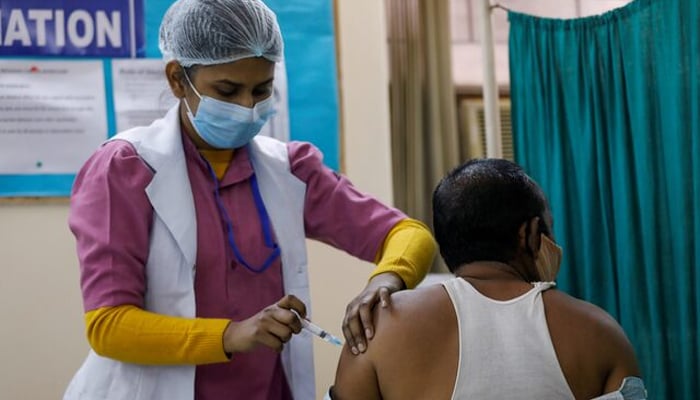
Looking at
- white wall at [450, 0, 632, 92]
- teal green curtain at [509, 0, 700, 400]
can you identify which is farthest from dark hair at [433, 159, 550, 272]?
white wall at [450, 0, 632, 92]

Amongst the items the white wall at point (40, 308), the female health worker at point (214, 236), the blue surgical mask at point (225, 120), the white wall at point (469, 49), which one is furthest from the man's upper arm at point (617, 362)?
the white wall at point (469, 49)

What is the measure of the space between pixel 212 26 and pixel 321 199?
0.40 m

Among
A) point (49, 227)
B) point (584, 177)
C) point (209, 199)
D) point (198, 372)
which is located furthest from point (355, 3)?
point (198, 372)

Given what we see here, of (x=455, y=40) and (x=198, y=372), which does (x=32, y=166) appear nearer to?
(x=198, y=372)

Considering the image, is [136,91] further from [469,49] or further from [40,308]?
[469,49]

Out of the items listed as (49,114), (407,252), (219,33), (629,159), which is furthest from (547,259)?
(49,114)

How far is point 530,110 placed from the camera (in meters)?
2.52

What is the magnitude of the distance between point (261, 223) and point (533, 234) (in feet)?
1.72

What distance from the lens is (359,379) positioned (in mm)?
1313

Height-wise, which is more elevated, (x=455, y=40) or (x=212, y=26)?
(x=455, y=40)

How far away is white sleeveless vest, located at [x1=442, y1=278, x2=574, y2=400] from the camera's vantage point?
1.22 m

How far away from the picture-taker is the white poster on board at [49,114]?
8.56 feet

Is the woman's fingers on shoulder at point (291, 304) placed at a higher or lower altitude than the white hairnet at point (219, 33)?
lower

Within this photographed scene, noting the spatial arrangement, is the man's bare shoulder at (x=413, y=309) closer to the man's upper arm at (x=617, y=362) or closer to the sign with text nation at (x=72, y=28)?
the man's upper arm at (x=617, y=362)
